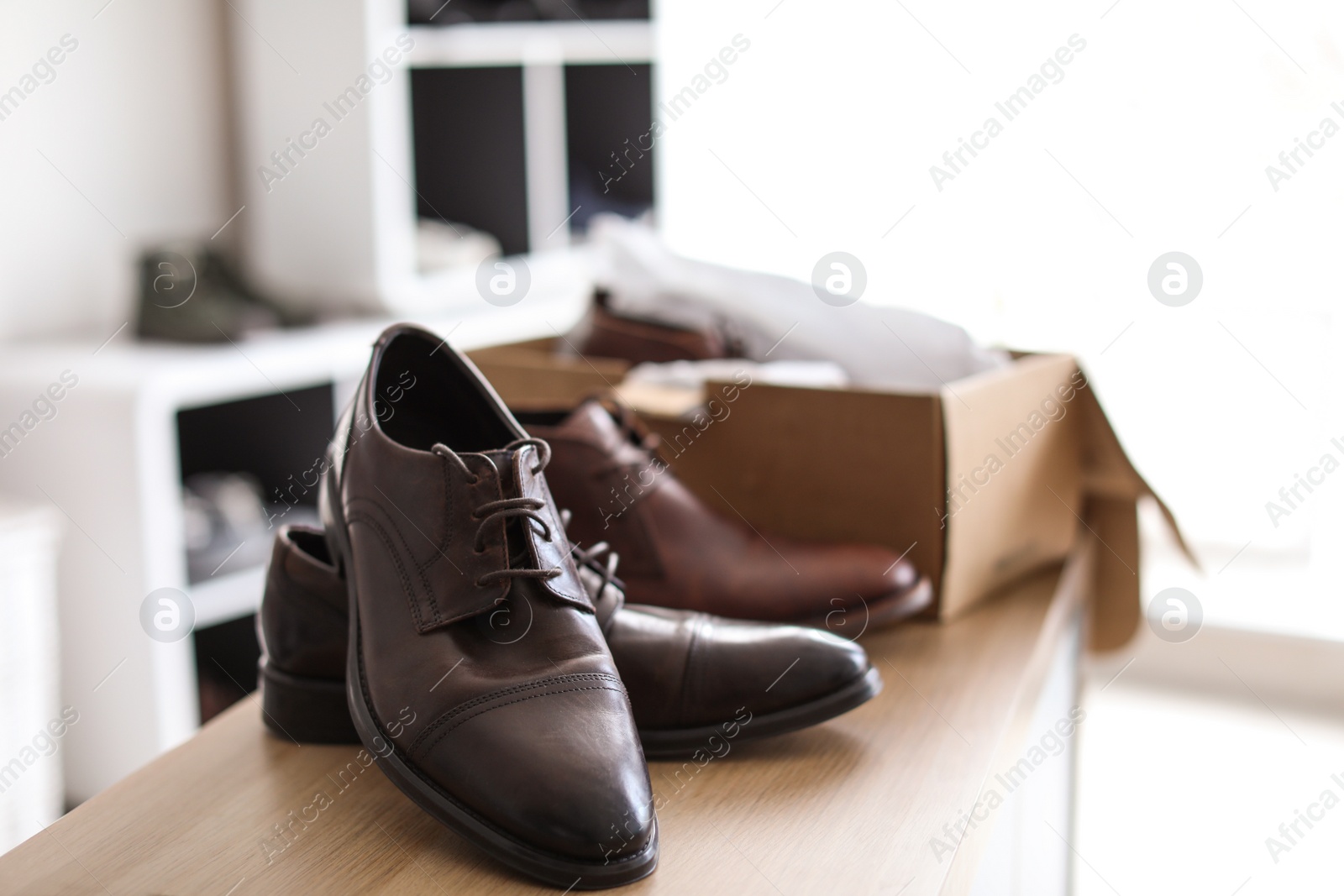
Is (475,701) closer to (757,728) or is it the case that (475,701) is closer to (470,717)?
(470,717)

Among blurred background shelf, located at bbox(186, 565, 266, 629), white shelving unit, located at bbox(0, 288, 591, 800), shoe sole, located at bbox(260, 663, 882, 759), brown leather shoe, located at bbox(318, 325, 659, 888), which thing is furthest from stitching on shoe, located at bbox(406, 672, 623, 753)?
blurred background shelf, located at bbox(186, 565, 266, 629)

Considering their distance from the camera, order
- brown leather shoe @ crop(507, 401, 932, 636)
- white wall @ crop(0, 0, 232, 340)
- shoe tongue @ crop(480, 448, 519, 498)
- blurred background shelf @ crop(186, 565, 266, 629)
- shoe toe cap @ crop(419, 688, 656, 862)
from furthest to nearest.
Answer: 1. white wall @ crop(0, 0, 232, 340)
2. blurred background shelf @ crop(186, 565, 266, 629)
3. brown leather shoe @ crop(507, 401, 932, 636)
4. shoe tongue @ crop(480, 448, 519, 498)
5. shoe toe cap @ crop(419, 688, 656, 862)

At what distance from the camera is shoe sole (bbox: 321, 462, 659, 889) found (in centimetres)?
50

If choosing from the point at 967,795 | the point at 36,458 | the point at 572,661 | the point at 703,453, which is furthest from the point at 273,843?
the point at 36,458

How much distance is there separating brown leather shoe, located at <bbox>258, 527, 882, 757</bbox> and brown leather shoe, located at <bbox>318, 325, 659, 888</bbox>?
0.14 ft

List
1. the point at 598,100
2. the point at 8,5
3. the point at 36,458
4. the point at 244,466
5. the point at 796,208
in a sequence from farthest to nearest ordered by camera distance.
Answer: the point at 598,100 < the point at 796,208 < the point at 244,466 < the point at 8,5 < the point at 36,458

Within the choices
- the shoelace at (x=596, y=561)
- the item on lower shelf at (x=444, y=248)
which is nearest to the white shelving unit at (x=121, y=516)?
the item on lower shelf at (x=444, y=248)

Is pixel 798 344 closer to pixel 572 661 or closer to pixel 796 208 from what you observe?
pixel 572 661

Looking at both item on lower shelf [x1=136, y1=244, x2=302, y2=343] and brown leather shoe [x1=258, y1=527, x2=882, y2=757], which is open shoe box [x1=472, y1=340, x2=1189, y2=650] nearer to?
brown leather shoe [x1=258, y1=527, x2=882, y2=757]

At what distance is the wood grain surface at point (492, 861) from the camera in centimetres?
54

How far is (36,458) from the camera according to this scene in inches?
57.3

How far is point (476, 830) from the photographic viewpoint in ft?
1.71

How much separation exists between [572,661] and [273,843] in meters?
0.20

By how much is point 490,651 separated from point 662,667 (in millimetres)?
123
